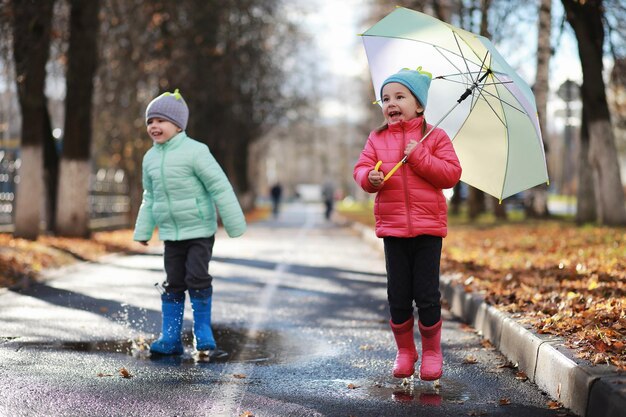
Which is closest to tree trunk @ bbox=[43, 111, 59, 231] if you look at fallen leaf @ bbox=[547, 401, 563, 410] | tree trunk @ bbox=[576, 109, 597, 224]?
tree trunk @ bbox=[576, 109, 597, 224]

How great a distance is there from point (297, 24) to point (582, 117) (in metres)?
20.0

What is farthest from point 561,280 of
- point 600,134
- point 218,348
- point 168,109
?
point 600,134

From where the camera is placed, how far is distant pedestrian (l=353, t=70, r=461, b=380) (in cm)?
530

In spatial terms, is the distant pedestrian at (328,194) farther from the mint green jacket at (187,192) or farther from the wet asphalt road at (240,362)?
the mint green jacket at (187,192)

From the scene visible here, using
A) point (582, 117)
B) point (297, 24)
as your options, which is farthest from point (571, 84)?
point (297, 24)

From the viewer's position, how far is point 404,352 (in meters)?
5.54

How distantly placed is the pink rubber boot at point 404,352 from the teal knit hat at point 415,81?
1.37 meters

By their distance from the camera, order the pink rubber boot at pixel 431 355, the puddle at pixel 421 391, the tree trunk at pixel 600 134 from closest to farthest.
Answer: the puddle at pixel 421 391 → the pink rubber boot at pixel 431 355 → the tree trunk at pixel 600 134

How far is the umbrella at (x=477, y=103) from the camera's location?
5.87 m

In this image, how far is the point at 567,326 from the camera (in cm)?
625

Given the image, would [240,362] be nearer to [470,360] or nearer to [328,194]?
[470,360]

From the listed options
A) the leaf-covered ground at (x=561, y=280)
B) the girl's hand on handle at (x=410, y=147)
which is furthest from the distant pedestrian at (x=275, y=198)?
the girl's hand on handle at (x=410, y=147)

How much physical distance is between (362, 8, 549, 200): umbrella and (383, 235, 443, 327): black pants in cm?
75

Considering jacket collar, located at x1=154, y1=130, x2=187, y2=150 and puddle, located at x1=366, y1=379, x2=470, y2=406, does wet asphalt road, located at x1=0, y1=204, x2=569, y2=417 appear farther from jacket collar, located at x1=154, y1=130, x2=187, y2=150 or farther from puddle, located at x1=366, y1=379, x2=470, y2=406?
jacket collar, located at x1=154, y1=130, x2=187, y2=150
